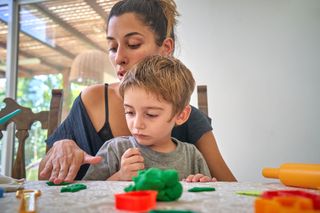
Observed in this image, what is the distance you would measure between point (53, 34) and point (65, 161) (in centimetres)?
232

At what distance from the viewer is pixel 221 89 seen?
2.06m

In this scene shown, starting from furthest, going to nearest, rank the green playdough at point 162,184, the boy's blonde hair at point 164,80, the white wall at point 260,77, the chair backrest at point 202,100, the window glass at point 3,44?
the window glass at point 3,44 < the white wall at point 260,77 < the chair backrest at point 202,100 < the boy's blonde hair at point 164,80 < the green playdough at point 162,184

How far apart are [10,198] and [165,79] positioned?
1.50ft

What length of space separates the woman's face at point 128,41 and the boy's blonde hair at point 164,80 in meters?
0.11

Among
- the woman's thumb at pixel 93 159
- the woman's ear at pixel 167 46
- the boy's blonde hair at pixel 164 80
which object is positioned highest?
the woman's ear at pixel 167 46

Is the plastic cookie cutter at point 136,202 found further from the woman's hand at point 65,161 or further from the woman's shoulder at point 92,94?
the woman's shoulder at point 92,94

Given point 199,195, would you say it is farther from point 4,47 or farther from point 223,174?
point 4,47

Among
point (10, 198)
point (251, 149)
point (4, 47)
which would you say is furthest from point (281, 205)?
point (4, 47)

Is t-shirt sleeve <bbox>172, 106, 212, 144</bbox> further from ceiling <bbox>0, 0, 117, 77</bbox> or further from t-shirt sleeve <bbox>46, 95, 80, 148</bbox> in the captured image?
ceiling <bbox>0, 0, 117, 77</bbox>

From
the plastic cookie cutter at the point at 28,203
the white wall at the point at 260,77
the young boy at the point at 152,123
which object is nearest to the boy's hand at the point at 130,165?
the young boy at the point at 152,123

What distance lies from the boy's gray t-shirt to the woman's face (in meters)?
0.24

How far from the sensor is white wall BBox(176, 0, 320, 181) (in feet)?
6.23

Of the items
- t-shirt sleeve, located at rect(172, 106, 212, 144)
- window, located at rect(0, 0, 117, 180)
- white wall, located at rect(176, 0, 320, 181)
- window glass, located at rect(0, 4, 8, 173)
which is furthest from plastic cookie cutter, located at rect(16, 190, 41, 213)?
window glass, located at rect(0, 4, 8, 173)

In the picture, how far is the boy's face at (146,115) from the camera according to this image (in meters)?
0.73
